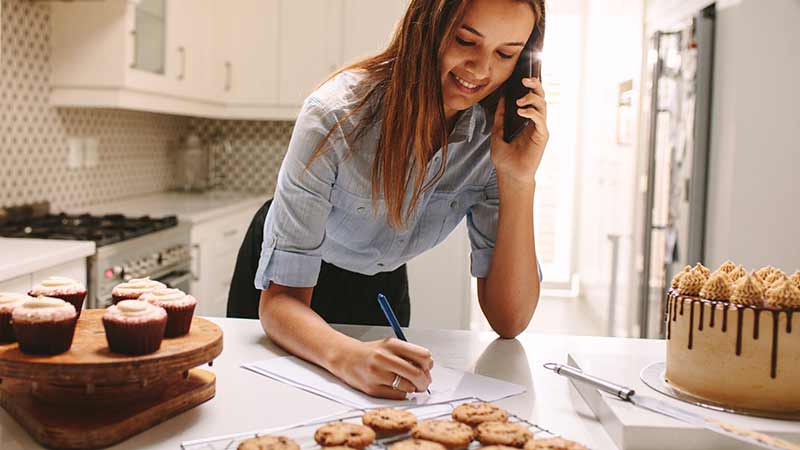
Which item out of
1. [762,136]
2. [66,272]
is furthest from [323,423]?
[762,136]

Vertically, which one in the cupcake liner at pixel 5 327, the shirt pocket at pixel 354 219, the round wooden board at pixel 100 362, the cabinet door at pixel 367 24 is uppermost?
the cabinet door at pixel 367 24

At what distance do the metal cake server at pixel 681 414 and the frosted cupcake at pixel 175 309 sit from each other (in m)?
0.50

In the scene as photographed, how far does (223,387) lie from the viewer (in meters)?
1.07

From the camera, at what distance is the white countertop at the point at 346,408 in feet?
3.01

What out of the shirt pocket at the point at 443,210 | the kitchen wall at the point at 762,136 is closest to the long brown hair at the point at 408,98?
the shirt pocket at the point at 443,210

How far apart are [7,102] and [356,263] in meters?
1.93

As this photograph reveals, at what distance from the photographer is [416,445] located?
0.84 m

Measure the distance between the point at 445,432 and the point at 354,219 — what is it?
2.17 feet

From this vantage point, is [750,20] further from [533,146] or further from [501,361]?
[501,361]

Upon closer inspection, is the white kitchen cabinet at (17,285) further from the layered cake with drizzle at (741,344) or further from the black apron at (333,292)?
the layered cake with drizzle at (741,344)

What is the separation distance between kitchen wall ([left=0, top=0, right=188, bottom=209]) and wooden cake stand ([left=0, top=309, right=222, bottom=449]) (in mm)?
2241

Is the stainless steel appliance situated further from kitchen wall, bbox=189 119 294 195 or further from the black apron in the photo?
kitchen wall, bbox=189 119 294 195

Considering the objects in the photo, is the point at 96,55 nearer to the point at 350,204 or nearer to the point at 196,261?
the point at 196,261

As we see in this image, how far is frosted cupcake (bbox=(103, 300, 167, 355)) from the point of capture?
89 cm
